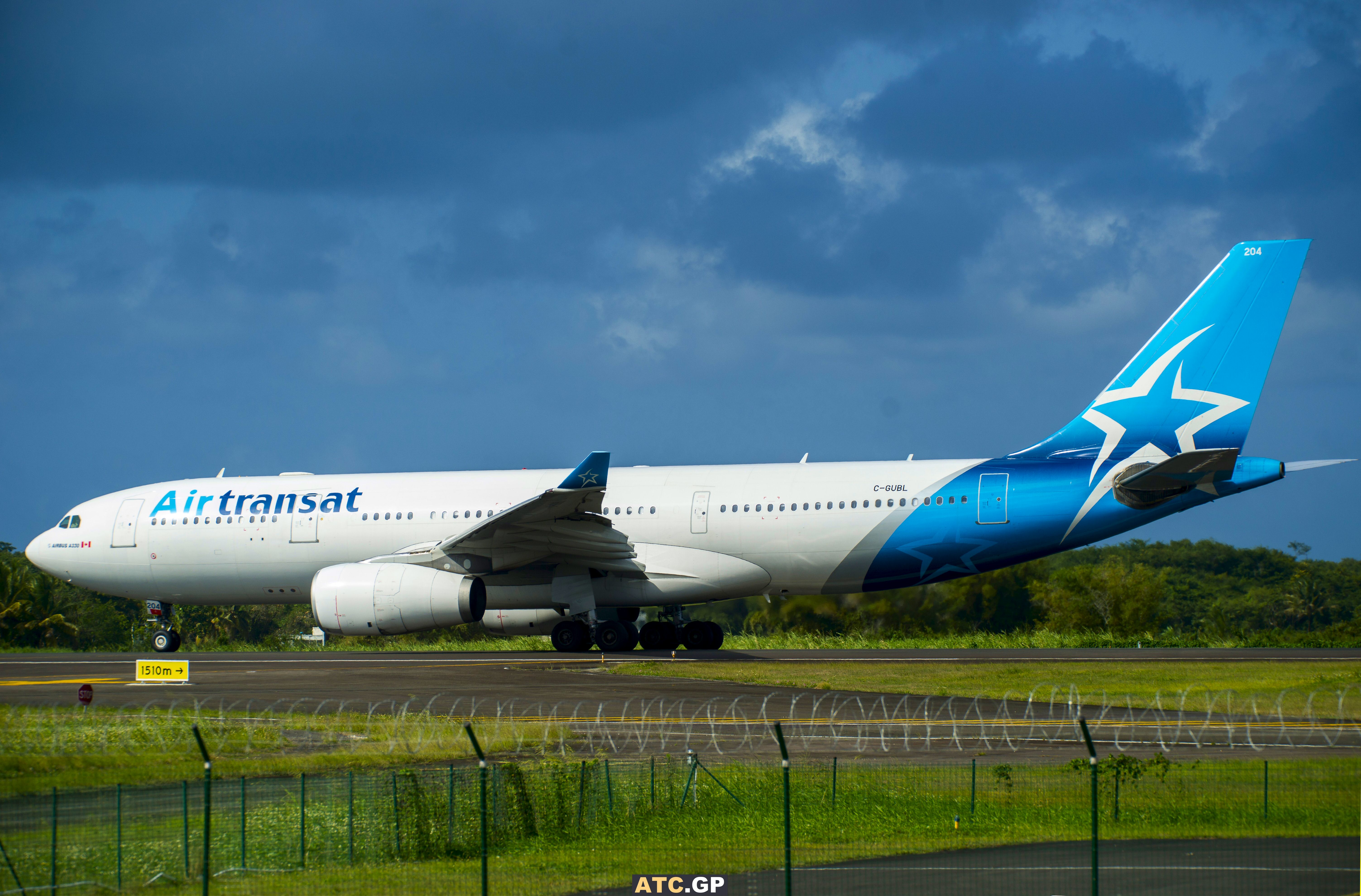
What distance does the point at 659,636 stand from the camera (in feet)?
98.7

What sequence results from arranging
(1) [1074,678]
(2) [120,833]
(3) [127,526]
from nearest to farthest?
(2) [120,833] → (1) [1074,678] → (3) [127,526]

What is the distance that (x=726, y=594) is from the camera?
28906mm

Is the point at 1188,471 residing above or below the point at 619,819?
above

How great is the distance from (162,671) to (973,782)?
1619 centimetres

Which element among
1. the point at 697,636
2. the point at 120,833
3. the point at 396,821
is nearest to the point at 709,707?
the point at 396,821

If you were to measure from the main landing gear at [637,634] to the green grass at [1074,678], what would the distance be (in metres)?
3.65

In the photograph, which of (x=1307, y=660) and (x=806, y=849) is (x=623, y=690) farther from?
(x=1307, y=660)

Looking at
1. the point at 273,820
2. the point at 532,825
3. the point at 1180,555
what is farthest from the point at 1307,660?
the point at 1180,555

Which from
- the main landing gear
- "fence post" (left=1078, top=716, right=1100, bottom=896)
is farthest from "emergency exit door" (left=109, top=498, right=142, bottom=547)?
"fence post" (left=1078, top=716, right=1100, bottom=896)

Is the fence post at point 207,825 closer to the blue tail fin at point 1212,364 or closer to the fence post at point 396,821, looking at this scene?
the fence post at point 396,821

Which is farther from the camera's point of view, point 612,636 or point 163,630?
point 163,630

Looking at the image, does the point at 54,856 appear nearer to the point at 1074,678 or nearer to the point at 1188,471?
the point at 1074,678

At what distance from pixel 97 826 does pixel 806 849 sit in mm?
5763

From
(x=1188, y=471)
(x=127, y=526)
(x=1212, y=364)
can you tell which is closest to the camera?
(x=1188, y=471)
